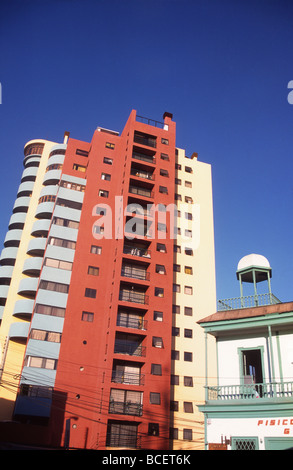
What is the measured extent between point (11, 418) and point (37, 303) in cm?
1307

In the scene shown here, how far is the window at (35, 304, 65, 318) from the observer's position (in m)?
48.5

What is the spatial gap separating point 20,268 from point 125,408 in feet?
83.9

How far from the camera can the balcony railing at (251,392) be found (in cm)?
2134

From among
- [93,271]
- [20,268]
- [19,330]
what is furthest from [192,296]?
[20,268]

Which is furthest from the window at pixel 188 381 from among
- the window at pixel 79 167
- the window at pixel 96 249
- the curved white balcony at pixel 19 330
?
the window at pixel 79 167

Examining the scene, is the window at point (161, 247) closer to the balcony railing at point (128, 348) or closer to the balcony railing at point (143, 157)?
the balcony railing at point (128, 348)

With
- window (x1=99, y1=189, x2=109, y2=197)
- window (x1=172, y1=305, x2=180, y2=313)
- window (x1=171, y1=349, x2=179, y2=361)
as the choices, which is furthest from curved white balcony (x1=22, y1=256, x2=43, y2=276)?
window (x1=171, y1=349, x2=179, y2=361)

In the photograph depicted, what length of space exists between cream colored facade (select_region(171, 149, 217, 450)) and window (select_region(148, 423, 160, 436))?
3834 millimetres

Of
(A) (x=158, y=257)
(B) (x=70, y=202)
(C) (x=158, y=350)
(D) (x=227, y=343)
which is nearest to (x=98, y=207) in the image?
(B) (x=70, y=202)

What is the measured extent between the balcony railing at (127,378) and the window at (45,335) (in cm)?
823

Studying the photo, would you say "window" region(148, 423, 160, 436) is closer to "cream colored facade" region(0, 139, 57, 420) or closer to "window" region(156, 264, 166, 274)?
"cream colored facade" region(0, 139, 57, 420)

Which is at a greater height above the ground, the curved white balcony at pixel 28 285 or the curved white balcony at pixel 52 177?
the curved white balcony at pixel 52 177

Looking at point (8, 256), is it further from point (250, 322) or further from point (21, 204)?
point (250, 322)

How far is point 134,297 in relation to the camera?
162ft
